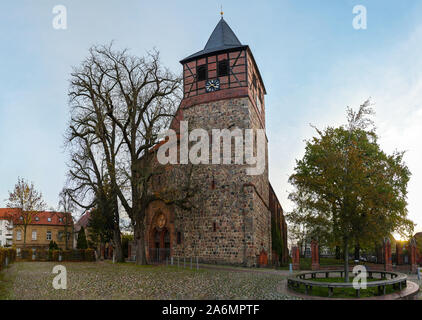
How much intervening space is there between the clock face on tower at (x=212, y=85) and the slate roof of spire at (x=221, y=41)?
218cm

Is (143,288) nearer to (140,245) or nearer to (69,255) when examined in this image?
(140,245)

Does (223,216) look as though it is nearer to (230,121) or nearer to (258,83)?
(230,121)

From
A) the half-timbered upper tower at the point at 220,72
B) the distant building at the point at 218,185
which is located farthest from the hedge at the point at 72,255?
the half-timbered upper tower at the point at 220,72

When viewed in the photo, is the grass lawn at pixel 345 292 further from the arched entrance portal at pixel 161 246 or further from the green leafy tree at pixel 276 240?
the green leafy tree at pixel 276 240

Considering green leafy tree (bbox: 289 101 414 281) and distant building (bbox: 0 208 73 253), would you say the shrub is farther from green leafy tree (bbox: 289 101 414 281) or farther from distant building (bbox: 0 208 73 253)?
distant building (bbox: 0 208 73 253)

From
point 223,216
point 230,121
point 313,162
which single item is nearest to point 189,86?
point 230,121

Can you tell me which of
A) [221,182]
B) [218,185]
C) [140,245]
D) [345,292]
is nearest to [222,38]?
[221,182]

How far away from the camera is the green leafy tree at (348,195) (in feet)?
46.0

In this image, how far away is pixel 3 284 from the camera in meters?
14.3

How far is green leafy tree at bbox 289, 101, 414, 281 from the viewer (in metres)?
14.0

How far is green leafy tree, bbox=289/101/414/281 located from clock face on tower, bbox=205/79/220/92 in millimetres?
13261

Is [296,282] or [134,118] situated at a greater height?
[134,118]
